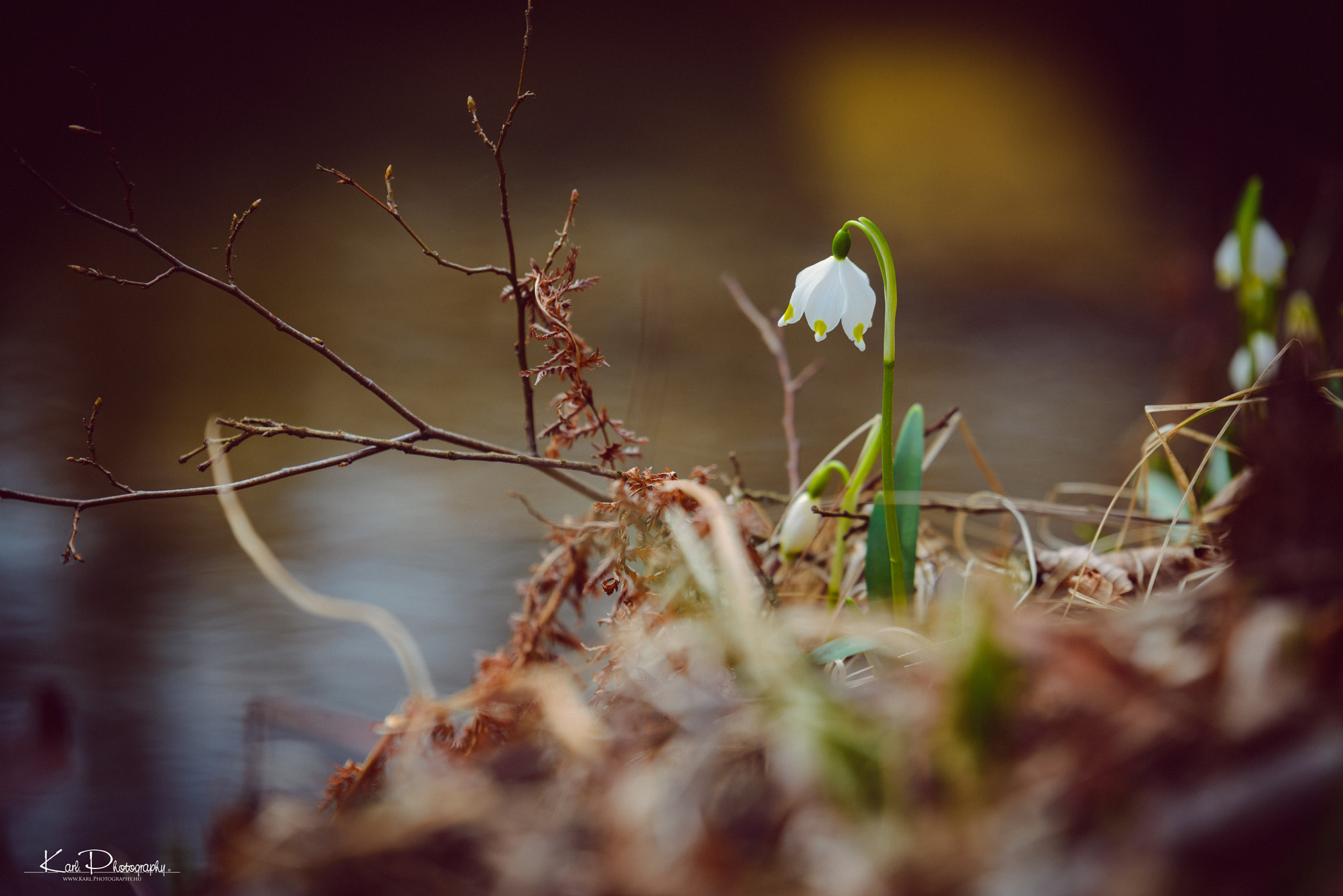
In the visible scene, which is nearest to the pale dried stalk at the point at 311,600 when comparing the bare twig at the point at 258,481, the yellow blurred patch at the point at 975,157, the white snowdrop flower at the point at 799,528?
the bare twig at the point at 258,481

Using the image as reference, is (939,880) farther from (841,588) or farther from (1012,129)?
(1012,129)

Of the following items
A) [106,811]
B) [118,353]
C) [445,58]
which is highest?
[445,58]

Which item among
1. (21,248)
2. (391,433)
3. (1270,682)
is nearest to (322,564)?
(391,433)

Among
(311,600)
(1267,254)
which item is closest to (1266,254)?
(1267,254)

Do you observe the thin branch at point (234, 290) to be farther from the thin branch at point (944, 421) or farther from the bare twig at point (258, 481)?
the thin branch at point (944, 421)

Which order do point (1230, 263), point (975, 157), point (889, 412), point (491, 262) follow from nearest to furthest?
point (889, 412) < point (1230, 263) < point (491, 262) < point (975, 157)
